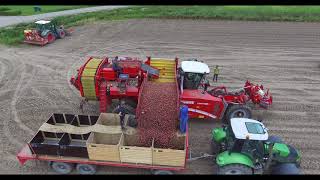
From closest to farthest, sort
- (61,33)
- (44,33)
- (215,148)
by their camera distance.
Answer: (215,148) < (44,33) < (61,33)

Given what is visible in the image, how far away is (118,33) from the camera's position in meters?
25.0

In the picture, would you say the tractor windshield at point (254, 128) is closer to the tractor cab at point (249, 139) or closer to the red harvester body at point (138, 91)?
the tractor cab at point (249, 139)

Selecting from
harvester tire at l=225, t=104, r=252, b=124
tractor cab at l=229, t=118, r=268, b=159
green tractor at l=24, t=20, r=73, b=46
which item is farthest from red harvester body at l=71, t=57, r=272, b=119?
green tractor at l=24, t=20, r=73, b=46

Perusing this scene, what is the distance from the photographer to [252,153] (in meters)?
9.77

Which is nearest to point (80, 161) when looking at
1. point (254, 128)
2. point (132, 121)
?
point (132, 121)

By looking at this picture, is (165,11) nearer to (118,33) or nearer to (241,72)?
(118,33)

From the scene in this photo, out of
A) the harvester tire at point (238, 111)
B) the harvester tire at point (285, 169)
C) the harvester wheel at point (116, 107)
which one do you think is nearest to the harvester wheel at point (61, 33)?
the harvester wheel at point (116, 107)

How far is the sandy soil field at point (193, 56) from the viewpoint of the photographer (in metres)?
12.3

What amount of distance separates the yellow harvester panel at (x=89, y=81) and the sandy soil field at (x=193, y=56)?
1.27 metres

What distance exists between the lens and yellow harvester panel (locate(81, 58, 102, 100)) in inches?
502

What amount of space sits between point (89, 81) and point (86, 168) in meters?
3.62

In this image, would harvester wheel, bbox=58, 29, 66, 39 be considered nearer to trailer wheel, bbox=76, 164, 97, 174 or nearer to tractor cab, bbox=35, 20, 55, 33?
tractor cab, bbox=35, 20, 55, 33

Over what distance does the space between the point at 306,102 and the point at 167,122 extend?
23.9 feet

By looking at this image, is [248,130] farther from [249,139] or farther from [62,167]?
[62,167]
